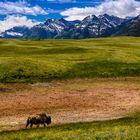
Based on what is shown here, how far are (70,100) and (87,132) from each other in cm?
2092

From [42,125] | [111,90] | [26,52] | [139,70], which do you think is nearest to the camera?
[42,125]

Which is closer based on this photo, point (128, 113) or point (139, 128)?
point (139, 128)

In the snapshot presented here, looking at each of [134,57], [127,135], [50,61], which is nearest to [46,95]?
[50,61]

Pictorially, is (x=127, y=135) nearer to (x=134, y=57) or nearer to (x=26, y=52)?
(x=134, y=57)

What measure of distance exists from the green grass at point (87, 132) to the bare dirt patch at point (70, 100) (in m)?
4.51

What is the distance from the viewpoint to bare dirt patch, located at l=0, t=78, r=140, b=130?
5186 cm

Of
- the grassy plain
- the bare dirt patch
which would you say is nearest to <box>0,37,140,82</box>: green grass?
the grassy plain

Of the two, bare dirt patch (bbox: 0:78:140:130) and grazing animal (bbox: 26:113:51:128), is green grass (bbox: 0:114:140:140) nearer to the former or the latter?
grazing animal (bbox: 26:113:51:128)

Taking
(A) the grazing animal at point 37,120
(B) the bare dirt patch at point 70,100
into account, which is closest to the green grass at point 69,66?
(B) the bare dirt patch at point 70,100

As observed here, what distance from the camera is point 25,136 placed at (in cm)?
3856

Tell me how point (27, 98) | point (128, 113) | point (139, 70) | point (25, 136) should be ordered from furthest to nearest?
point (139, 70) → point (27, 98) → point (128, 113) → point (25, 136)

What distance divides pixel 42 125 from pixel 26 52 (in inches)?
2442

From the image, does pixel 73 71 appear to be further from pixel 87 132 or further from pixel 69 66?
pixel 87 132

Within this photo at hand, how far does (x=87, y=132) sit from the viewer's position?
3956 centimetres
